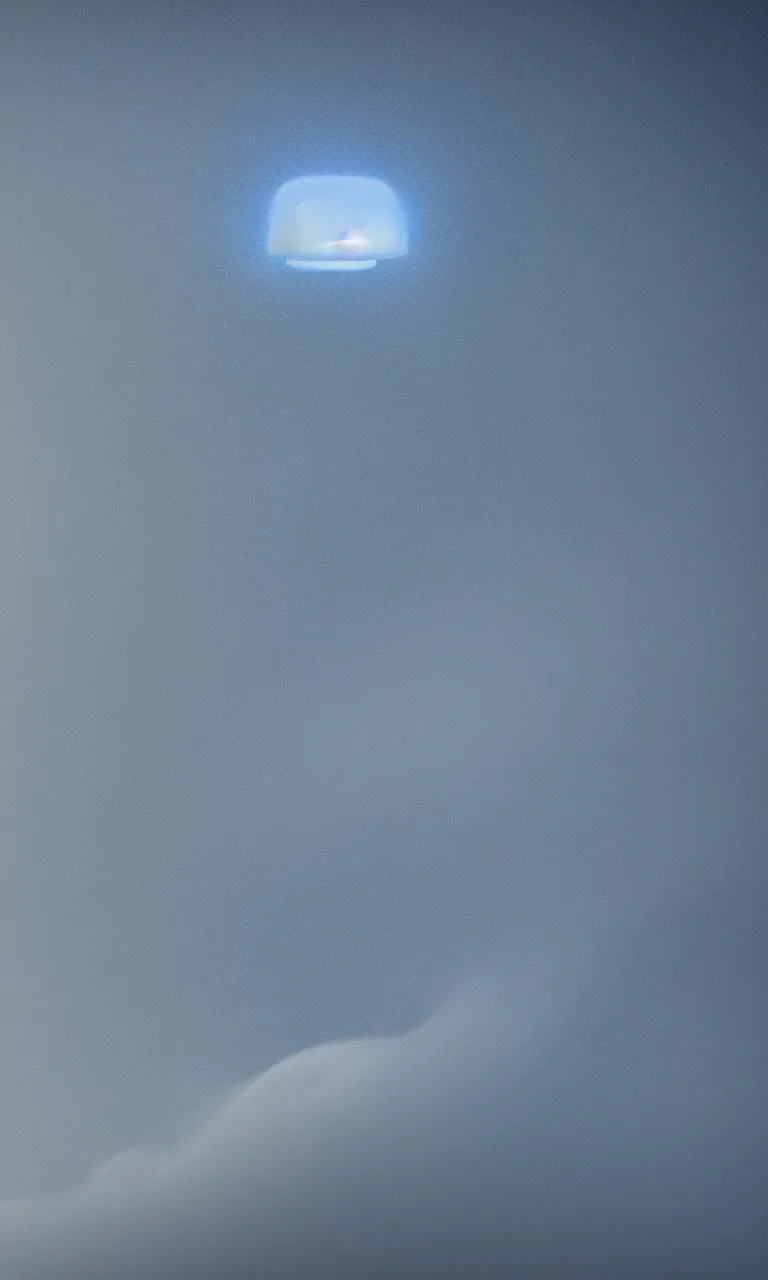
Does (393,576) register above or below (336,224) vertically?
below

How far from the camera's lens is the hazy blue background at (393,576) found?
1.93 metres

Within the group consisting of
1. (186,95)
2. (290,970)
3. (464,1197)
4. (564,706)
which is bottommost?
(464,1197)

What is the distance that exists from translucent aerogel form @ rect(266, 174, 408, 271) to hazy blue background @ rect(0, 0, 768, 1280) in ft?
0.09

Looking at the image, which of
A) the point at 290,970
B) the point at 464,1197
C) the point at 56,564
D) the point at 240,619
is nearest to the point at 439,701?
the point at 240,619

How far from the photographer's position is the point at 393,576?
1951mm

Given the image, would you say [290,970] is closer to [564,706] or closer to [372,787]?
[372,787]

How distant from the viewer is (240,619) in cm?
195

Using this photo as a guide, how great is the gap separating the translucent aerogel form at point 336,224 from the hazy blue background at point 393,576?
28 millimetres

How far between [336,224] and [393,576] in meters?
0.52

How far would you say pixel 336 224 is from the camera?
1931mm

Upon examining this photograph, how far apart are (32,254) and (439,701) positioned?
34.8 inches

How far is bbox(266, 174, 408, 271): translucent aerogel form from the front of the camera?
6.31 feet

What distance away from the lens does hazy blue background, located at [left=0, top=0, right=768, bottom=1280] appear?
6.33 feet

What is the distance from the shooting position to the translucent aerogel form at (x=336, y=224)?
1925mm
